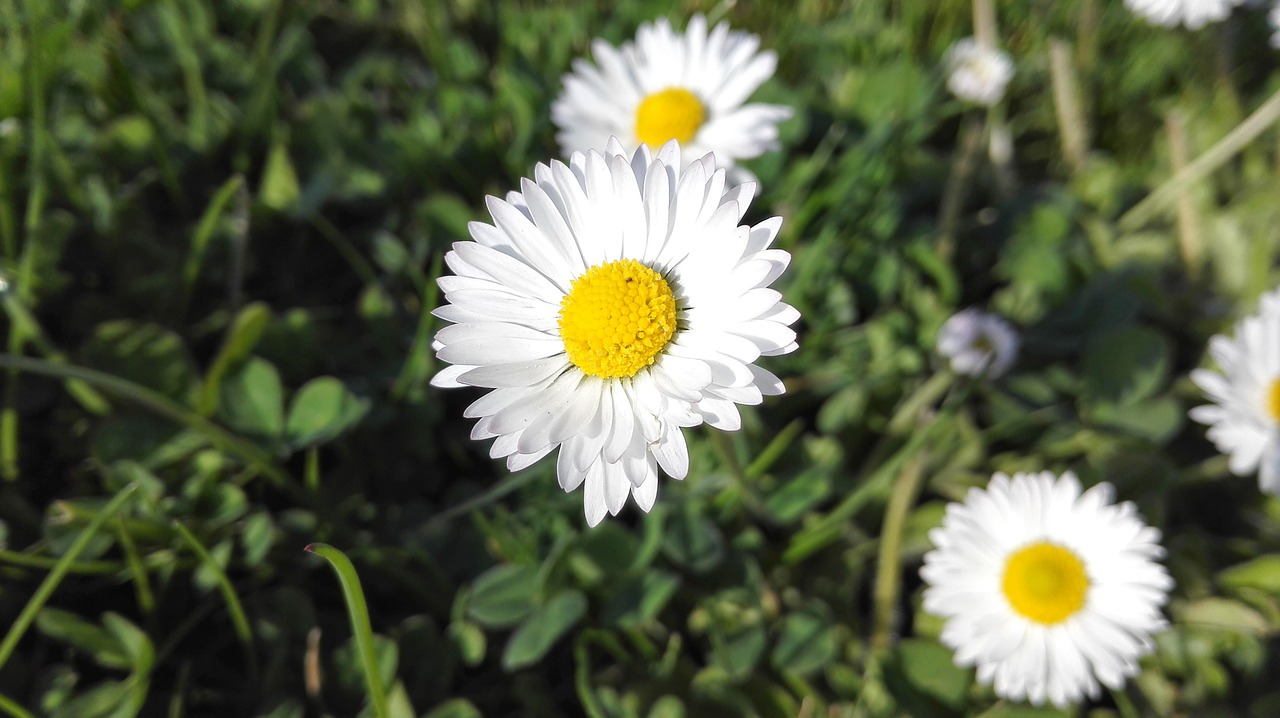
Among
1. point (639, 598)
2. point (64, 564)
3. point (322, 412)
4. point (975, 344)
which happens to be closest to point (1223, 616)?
point (975, 344)

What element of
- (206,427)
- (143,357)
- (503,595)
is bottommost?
(503,595)

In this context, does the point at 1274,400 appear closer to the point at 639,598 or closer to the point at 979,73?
the point at 979,73

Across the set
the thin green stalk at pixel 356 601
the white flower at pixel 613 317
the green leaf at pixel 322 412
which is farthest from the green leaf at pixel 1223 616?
the green leaf at pixel 322 412

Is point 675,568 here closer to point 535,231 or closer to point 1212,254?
point 535,231

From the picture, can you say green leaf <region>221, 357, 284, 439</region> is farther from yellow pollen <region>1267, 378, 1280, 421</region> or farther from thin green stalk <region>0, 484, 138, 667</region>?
yellow pollen <region>1267, 378, 1280, 421</region>

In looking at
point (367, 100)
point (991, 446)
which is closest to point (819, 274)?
point (991, 446)
